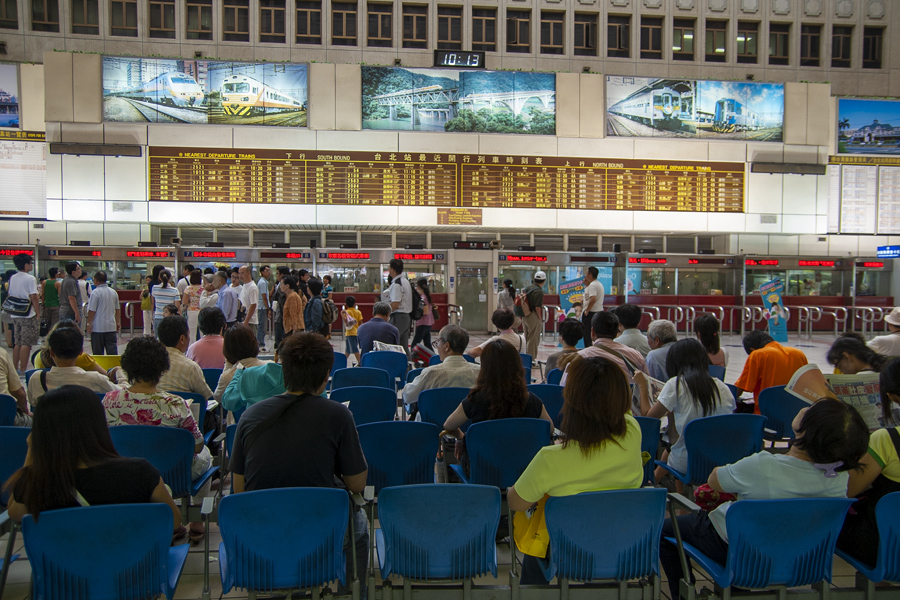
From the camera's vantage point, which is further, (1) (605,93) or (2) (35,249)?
(1) (605,93)

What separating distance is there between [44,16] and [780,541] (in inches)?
693

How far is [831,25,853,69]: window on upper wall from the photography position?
15.7 metres

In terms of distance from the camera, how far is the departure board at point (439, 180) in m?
12.2

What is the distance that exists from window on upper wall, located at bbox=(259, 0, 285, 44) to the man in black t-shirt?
13.9 meters

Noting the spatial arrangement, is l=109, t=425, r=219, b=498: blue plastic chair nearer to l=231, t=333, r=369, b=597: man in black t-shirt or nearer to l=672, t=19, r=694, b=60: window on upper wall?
l=231, t=333, r=369, b=597: man in black t-shirt

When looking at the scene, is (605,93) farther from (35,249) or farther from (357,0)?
(35,249)

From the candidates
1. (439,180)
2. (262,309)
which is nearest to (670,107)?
(439,180)

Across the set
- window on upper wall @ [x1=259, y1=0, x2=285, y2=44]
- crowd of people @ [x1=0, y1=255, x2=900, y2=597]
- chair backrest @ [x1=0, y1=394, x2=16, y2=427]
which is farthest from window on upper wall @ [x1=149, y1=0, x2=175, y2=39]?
chair backrest @ [x1=0, y1=394, x2=16, y2=427]

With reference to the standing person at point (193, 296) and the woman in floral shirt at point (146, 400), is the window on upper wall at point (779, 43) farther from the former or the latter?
the woman in floral shirt at point (146, 400)

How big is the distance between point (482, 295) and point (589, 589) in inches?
459

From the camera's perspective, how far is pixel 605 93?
1347cm

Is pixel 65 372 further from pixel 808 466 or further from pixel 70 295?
pixel 70 295

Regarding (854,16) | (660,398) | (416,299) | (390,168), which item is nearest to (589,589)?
(660,398)

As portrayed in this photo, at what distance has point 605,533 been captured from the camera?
214 cm
